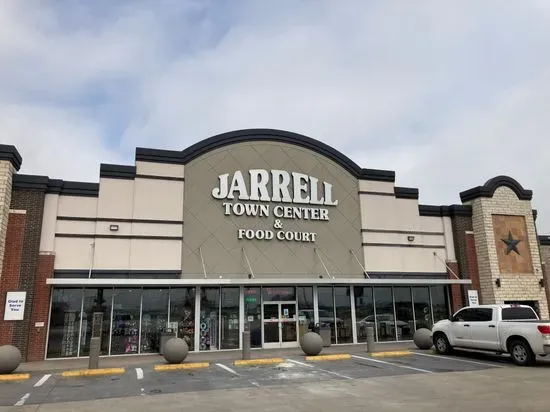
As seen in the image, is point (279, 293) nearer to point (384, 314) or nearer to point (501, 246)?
point (384, 314)

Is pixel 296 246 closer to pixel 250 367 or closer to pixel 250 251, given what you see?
pixel 250 251

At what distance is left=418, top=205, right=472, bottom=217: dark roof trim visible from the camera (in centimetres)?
2678

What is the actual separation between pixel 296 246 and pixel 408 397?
13.2m

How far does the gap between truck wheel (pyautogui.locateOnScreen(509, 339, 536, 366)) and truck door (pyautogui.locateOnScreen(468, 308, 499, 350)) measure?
2.02 feet

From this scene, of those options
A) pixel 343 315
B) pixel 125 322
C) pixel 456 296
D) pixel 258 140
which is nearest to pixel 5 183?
pixel 125 322

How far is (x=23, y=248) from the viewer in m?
19.5

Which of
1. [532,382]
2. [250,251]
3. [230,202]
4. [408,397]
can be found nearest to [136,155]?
[230,202]

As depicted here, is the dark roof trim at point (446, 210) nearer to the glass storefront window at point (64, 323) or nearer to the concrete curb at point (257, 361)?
the concrete curb at point (257, 361)

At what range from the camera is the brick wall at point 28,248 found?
18719 millimetres

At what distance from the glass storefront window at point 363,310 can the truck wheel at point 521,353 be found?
8.80 meters

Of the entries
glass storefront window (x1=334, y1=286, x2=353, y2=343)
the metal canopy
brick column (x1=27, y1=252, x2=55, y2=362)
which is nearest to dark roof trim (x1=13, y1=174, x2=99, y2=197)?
brick column (x1=27, y1=252, x2=55, y2=362)

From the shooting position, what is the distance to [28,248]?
19.5 metres

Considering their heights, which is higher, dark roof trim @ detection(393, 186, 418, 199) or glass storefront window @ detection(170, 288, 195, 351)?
dark roof trim @ detection(393, 186, 418, 199)

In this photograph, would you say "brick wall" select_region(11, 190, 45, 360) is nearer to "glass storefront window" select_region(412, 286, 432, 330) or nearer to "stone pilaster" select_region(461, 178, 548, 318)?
"glass storefront window" select_region(412, 286, 432, 330)
